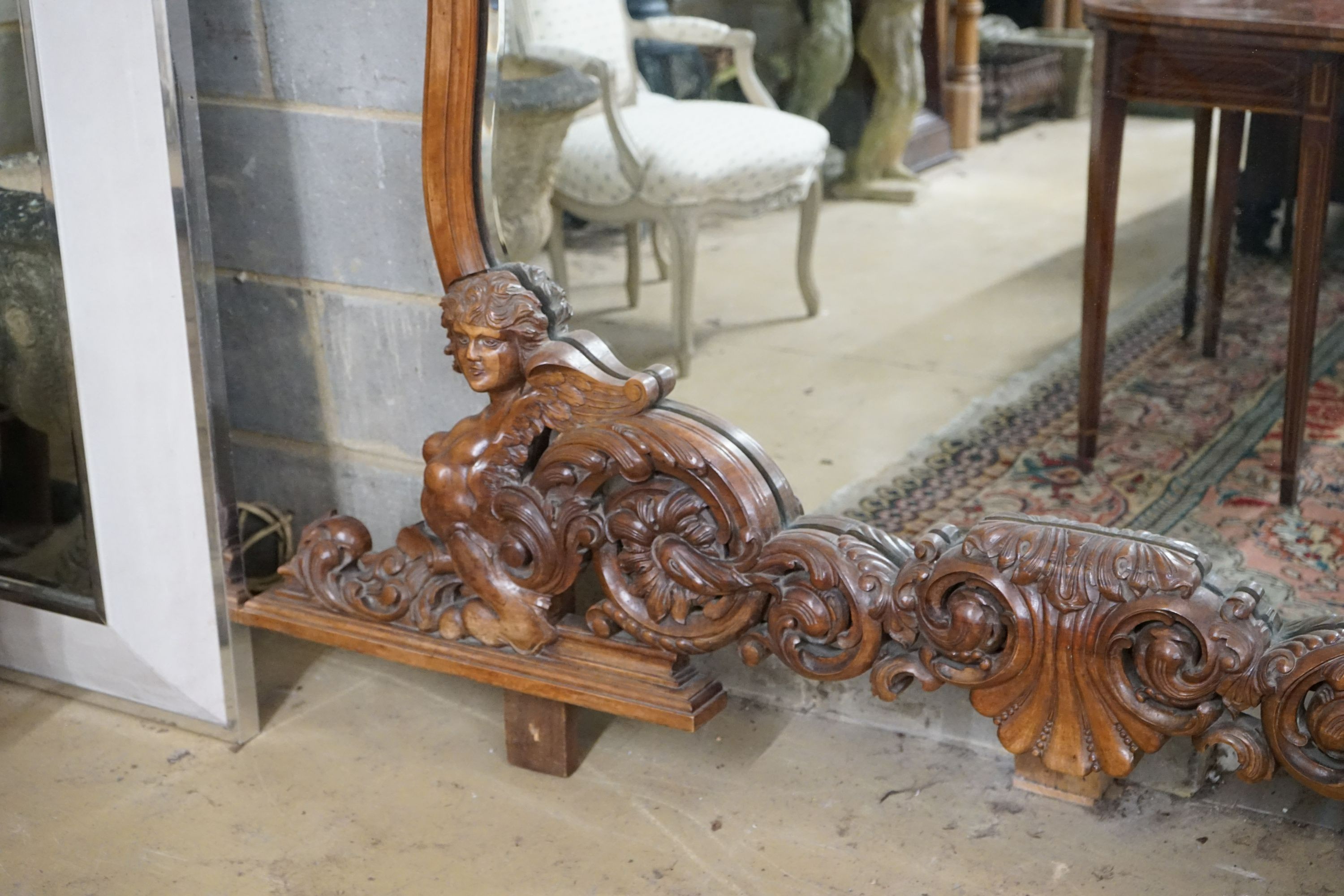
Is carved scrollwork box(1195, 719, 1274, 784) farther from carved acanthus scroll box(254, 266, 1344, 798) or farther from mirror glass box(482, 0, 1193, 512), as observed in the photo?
mirror glass box(482, 0, 1193, 512)

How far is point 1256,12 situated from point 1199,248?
0.81ft

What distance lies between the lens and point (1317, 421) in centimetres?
137

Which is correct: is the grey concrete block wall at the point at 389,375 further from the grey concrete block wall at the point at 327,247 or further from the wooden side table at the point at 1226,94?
the wooden side table at the point at 1226,94

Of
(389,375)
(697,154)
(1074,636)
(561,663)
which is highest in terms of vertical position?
(697,154)

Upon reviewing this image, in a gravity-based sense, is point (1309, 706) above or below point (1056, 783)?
above

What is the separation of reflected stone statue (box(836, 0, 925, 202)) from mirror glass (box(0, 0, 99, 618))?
82 cm

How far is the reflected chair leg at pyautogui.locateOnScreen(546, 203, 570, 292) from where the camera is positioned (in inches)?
57.1

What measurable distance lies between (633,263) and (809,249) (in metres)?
0.18

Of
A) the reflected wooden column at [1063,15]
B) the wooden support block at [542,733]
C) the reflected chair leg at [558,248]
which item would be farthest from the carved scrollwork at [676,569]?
the reflected wooden column at [1063,15]

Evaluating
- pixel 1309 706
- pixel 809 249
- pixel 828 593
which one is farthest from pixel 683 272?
pixel 1309 706

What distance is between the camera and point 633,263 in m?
1.45

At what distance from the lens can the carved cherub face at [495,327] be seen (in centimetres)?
137

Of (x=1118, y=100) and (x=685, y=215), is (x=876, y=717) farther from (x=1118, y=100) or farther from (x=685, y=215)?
(x=1118, y=100)

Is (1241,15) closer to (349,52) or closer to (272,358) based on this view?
(349,52)
